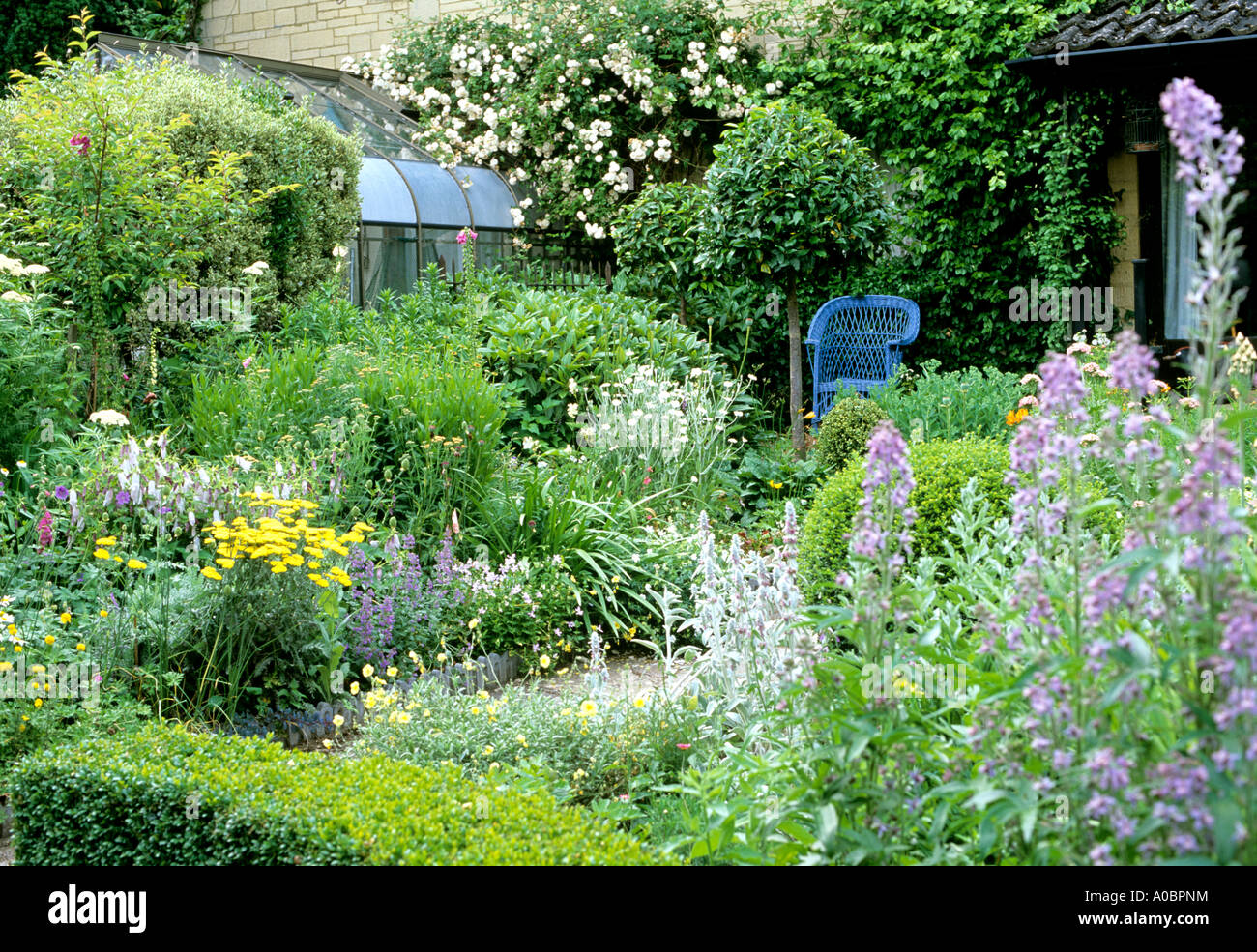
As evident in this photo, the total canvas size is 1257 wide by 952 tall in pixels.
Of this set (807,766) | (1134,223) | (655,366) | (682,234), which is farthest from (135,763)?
(1134,223)

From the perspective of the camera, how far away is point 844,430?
277 inches

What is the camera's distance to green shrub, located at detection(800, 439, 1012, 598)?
14.2 ft

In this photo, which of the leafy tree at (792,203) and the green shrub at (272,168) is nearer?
the green shrub at (272,168)

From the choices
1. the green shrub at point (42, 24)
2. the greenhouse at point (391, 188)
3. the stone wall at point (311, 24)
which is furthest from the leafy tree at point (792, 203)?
the green shrub at point (42, 24)

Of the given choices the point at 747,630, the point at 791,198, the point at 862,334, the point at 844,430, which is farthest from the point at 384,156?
the point at 747,630

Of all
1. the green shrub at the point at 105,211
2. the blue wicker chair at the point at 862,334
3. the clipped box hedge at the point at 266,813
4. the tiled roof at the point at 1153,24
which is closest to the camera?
the clipped box hedge at the point at 266,813

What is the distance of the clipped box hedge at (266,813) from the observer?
7.68ft

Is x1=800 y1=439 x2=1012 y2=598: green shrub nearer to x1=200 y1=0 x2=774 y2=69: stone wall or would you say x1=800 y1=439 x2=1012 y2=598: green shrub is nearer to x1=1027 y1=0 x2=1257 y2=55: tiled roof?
x1=1027 y1=0 x2=1257 y2=55: tiled roof

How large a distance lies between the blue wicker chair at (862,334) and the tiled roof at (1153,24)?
2288mm

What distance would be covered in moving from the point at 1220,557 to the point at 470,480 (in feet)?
14.3

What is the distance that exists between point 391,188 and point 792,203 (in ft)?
13.6

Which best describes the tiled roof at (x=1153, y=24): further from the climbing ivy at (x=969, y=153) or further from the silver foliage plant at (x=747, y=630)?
the silver foliage plant at (x=747, y=630)

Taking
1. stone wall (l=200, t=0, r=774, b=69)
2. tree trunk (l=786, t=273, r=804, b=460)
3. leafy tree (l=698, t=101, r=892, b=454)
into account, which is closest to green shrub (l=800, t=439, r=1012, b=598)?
tree trunk (l=786, t=273, r=804, b=460)

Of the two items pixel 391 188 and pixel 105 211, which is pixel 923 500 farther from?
pixel 391 188
